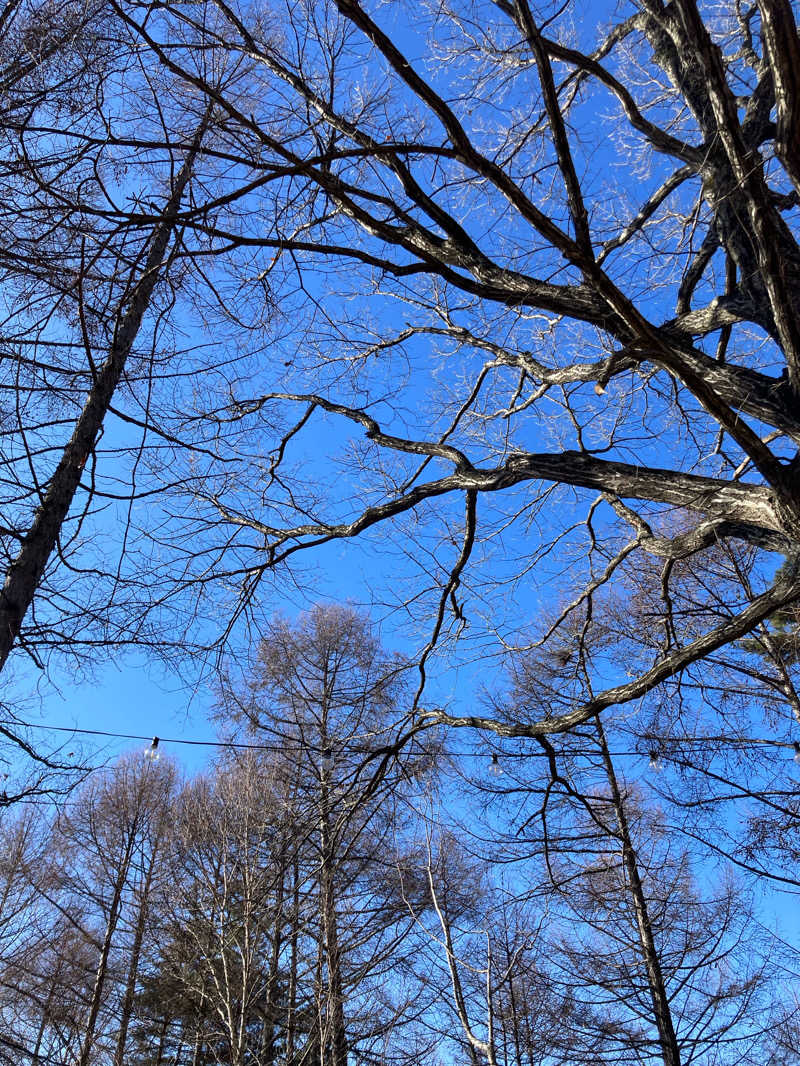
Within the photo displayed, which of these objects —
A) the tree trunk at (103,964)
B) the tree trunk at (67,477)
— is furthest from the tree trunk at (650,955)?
the tree trunk at (103,964)

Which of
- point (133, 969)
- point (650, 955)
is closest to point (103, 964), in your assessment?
point (133, 969)

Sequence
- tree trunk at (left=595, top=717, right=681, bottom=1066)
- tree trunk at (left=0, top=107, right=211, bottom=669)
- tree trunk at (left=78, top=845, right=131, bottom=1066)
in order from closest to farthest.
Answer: tree trunk at (left=0, top=107, right=211, bottom=669) < tree trunk at (left=595, top=717, right=681, bottom=1066) < tree trunk at (left=78, top=845, right=131, bottom=1066)

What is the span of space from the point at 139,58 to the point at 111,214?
0.86 m

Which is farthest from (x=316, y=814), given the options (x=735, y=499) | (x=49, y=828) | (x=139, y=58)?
(x=49, y=828)

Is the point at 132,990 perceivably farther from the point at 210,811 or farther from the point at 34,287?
the point at 34,287

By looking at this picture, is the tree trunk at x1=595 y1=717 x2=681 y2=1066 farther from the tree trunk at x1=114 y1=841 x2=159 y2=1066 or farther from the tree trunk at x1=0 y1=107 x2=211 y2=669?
the tree trunk at x1=114 y1=841 x2=159 y2=1066

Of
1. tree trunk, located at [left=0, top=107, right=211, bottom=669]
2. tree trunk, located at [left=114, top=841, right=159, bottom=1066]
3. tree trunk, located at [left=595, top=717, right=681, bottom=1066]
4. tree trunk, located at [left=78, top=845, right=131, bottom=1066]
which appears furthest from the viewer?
tree trunk, located at [left=114, top=841, right=159, bottom=1066]

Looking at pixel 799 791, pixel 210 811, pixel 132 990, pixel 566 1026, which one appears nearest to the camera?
pixel 799 791

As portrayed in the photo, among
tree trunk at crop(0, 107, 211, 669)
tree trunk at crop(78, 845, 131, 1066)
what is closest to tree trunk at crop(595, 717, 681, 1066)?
tree trunk at crop(0, 107, 211, 669)

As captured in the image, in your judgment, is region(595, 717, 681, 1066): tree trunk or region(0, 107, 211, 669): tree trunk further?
region(595, 717, 681, 1066): tree trunk

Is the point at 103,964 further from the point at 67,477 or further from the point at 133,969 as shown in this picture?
the point at 67,477

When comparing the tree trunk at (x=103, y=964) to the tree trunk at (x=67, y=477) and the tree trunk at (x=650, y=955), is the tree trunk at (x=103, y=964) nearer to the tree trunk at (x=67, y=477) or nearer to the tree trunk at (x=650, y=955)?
the tree trunk at (x=650, y=955)

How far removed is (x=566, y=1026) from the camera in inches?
329

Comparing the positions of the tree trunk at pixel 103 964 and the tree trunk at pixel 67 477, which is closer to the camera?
the tree trunk at pixel 67 477
